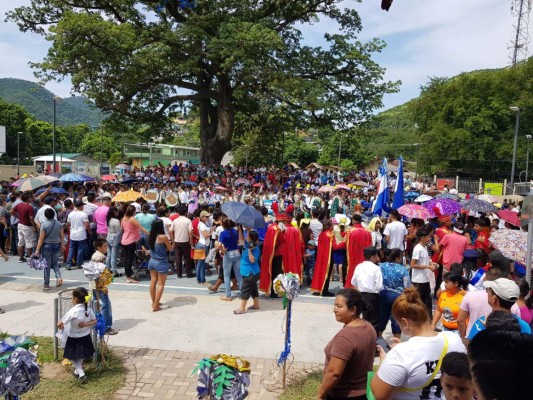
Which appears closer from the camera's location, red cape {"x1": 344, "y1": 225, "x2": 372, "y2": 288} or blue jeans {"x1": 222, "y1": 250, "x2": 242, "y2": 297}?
blue jeans {"x1": 222, "y1": 250, "x2": 242, "y2": 297}

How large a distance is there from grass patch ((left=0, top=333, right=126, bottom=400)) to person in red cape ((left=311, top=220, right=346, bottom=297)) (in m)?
4.29

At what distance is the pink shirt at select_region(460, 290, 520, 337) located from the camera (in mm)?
4195

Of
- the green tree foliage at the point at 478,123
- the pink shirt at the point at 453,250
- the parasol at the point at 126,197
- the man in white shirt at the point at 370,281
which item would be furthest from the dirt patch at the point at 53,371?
the green tree foliage at the point at 478,123

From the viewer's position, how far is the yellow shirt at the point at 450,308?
15.8 ft

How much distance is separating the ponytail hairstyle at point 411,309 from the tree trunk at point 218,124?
22.2 metres

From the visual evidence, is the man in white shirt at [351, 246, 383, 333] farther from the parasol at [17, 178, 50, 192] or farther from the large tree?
the large tree

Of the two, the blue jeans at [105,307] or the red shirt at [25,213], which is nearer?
the blue jeans at [105,307]

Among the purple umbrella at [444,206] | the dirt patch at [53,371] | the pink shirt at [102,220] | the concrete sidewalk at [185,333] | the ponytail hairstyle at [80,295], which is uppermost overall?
the purple umbrella at [444,206]

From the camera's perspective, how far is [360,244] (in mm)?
8477

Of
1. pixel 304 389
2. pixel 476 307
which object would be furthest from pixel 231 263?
pixel 476 307

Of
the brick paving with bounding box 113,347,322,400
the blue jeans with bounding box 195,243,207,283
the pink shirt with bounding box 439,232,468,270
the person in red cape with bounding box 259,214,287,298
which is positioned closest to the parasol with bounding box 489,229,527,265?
the pink shirt with bounding box 439,232,468,270

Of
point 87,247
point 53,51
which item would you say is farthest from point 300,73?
point 87,247

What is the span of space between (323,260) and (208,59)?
1569 cm

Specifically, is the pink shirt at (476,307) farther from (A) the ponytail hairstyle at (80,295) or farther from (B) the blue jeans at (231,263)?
(B) the blue jeans at (231,263)
